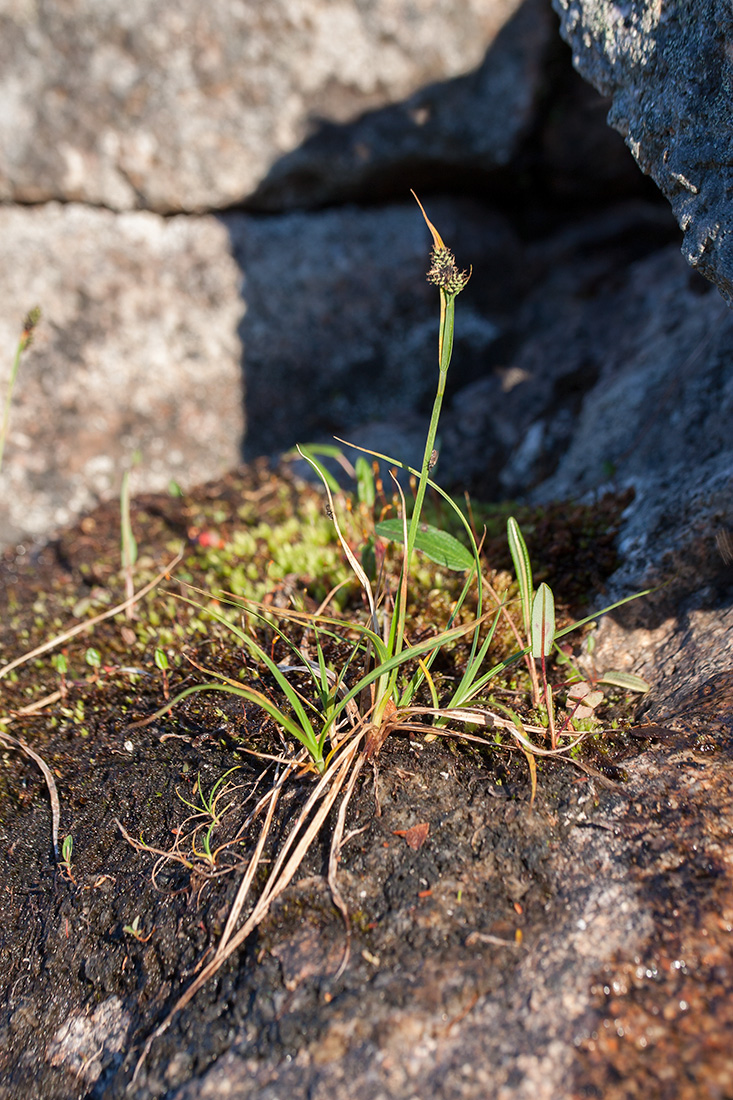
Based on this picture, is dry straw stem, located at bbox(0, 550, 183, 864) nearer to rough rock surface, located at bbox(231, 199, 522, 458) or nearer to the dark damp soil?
the dark damp soil

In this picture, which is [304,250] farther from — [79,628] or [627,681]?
[627,681]

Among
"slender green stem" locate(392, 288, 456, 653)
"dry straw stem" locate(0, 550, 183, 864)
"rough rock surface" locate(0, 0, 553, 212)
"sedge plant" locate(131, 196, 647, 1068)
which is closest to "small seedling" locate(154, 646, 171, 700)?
"dry straw stem" locate(0, 550, 183, 864)

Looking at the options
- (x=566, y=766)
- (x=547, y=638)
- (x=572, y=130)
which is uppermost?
(x=572, y=130)

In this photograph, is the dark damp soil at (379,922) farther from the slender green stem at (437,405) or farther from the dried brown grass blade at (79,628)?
the dried brown grass blade at (79,628)

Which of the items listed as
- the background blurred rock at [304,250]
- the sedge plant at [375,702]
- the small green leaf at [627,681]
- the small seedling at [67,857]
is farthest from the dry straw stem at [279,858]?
the background blurred rock at [304,250]

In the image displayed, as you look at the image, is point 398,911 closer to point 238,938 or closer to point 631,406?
point 238,938

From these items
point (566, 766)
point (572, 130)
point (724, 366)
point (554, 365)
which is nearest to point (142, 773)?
point (566, 766)
